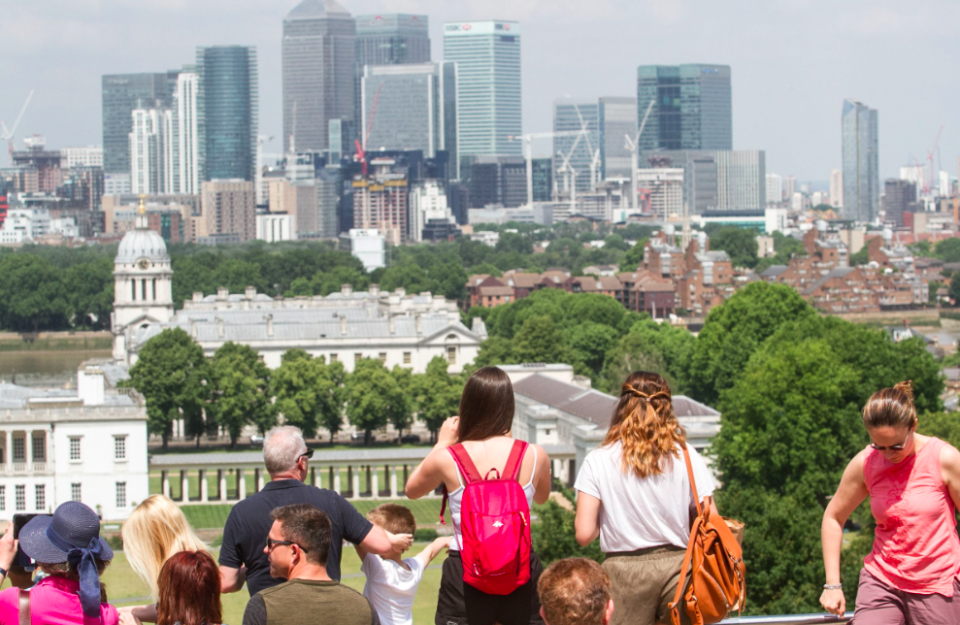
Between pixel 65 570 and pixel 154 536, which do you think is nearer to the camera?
pixel 65 570

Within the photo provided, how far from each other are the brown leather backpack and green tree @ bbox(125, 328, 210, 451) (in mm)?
50773

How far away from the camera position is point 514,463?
27.9 ft

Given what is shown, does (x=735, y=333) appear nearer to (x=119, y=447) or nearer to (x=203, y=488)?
(x=203, y=488)

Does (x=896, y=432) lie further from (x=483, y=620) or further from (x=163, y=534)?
(x=163, y=534)

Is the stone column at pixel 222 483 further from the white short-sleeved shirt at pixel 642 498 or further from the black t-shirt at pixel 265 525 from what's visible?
the white short-sleeved shirt at pixel 642 498

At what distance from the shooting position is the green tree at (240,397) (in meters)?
58.1

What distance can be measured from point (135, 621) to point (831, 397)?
35421mm

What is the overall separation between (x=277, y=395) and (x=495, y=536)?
52544 mm

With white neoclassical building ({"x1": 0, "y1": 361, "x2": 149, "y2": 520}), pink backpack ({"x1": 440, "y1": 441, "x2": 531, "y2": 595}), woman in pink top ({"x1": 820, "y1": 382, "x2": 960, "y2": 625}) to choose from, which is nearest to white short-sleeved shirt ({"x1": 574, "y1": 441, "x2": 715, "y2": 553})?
pink backpack ({"x1": 440, "y1": 441, "x2": 531, "y2": 595})

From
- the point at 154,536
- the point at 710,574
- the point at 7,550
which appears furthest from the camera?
the point at 154,536

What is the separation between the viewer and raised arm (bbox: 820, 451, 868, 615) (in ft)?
28.2

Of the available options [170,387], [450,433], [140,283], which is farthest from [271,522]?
[140,283]

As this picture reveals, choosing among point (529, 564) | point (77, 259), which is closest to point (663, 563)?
point (529, 564)

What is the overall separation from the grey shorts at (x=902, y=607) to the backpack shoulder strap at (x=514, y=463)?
2042 millimetres
